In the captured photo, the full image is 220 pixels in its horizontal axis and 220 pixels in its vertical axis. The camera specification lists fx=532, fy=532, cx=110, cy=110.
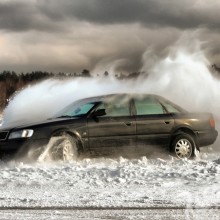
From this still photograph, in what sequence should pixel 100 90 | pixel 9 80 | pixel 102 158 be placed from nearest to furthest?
pixel 102 158, pixel 100 90, pixel 9 80

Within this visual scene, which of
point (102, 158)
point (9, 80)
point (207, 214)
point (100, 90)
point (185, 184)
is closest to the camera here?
point (207, 214)

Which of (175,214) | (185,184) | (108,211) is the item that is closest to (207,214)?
(175,214)

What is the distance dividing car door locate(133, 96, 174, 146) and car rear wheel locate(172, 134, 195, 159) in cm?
22

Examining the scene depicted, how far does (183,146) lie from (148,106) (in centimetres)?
119

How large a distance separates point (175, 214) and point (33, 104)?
32.7 ft

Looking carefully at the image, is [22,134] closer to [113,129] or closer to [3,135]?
[3,135]

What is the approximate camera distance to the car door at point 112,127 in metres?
11.4

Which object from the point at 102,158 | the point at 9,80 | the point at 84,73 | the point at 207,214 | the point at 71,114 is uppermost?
the point at 9,80

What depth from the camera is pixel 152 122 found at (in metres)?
11.8

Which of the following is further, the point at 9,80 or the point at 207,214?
the point at 9,80

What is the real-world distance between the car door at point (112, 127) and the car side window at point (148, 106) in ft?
0.86

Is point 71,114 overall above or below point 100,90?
below

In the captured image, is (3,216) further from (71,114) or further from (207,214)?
(71,114)

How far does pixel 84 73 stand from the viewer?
16359 mm
